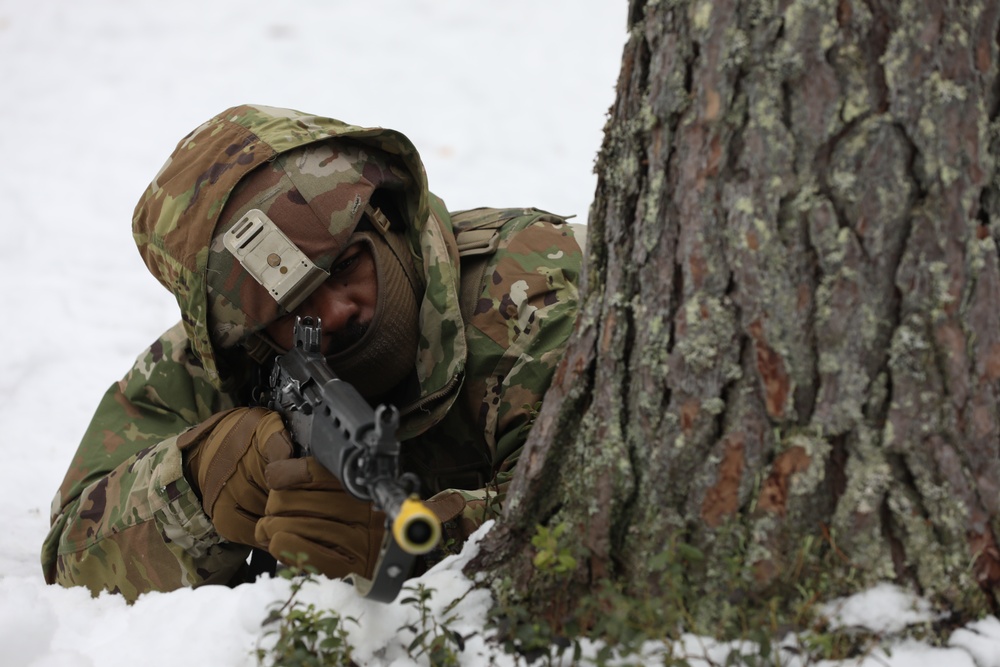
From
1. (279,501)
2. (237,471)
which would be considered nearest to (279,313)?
(237,471)

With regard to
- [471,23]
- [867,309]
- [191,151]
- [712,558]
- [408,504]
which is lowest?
[712,558]

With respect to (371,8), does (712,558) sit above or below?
below

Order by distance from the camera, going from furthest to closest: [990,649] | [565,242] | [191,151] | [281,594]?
[565,242] < [191,151] < [281,594] < [990,649]

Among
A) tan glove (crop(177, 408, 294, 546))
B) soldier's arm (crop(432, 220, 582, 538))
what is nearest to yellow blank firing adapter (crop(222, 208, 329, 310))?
tan glove (crop(177, 408, 294, 546))

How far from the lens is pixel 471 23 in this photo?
691cm

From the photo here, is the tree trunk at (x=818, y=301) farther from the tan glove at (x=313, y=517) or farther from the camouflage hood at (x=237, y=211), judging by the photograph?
the camouflage hood at (x=237, y=211)

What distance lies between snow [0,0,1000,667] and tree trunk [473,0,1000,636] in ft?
1.54

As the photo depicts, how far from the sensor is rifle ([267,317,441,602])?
4.30ft

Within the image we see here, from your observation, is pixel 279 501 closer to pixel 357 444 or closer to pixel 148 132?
pixel 357 444

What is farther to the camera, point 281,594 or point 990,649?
point 281,594

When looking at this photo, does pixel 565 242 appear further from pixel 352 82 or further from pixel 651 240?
pixel 352 82

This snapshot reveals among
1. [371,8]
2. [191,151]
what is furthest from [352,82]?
[191,151]

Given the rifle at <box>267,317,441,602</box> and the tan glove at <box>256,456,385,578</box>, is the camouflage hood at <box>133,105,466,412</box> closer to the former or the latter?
the rifle at <box>267,317,441,602</box>

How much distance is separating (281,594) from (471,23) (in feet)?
19.6
